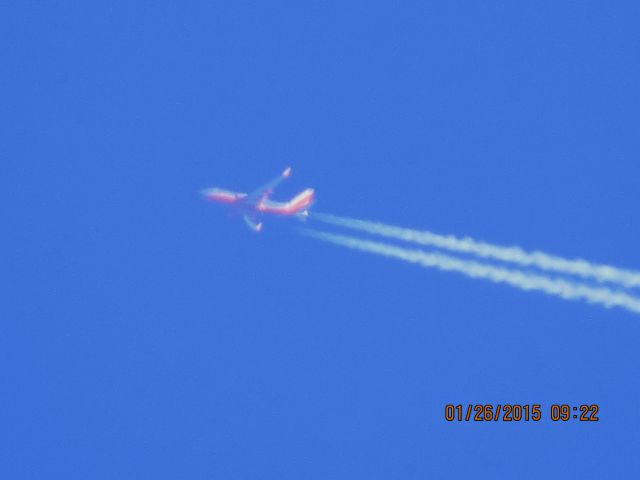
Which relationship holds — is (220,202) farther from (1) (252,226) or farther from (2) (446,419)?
(2) (446,419)

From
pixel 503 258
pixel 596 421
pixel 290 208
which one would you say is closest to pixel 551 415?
pixel 596 421

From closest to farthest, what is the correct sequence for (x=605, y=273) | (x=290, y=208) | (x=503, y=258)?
1. (x=605, y=273)
2. (x=503, y=258)
3. (x=290, y=208)

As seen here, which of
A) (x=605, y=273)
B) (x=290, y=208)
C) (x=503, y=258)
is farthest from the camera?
(x=290, y=208)

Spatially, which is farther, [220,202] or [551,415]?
[220,202]

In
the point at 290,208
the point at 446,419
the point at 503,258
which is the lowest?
the point at 446,419

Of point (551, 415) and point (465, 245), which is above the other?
point (465, 245)

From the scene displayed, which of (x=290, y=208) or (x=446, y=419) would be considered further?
(x=290, y=208)

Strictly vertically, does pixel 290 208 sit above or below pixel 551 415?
above

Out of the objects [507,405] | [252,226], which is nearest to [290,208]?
[252,226]

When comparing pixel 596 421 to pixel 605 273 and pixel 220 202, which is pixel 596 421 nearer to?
pixel 605 273
